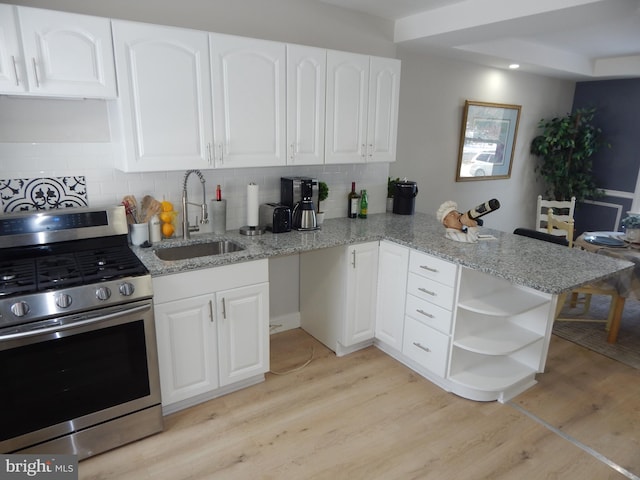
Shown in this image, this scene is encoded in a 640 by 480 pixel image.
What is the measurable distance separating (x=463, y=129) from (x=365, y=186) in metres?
1.49

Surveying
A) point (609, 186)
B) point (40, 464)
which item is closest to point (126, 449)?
point (40, 464)

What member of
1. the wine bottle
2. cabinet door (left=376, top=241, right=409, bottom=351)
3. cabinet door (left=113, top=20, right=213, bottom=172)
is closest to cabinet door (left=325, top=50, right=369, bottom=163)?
the wine bottle

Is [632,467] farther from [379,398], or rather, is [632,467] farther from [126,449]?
[126,449]

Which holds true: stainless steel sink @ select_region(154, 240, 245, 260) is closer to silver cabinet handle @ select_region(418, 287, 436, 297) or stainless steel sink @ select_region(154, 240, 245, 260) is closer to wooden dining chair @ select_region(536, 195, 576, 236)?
silver cabinet handle @ select_region(418, 287, 436, 297)

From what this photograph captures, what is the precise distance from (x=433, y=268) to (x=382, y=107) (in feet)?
4.20

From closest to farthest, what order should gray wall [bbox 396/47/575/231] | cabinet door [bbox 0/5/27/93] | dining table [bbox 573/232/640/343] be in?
cabinet door [bbox 0/5/27/93] < dining table [bbox 573/232/640/343] < gray wall [bbox 396/47/575/231]

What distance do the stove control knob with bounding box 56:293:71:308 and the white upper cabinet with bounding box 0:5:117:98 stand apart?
0.94m

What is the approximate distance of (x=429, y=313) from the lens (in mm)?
2619

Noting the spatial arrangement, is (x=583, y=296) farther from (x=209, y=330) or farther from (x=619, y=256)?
(x=209, y=330)

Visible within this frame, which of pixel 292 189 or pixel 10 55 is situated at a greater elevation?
pixel 10 55

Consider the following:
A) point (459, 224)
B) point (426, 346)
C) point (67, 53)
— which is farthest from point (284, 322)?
point (67, 53)

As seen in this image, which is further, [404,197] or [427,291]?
[404,197]

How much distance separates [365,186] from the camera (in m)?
3.50

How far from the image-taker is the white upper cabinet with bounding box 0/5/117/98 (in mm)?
1831
